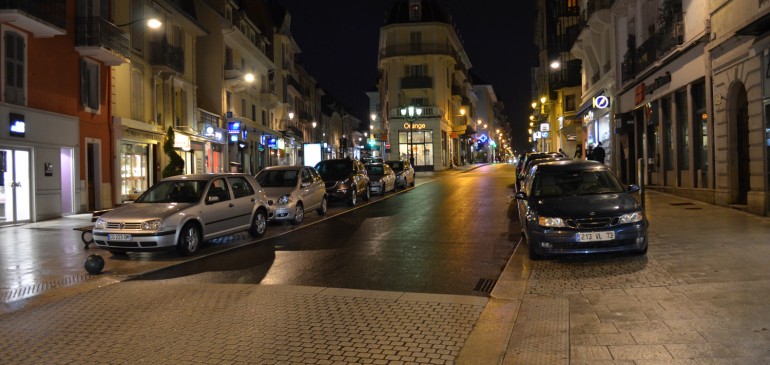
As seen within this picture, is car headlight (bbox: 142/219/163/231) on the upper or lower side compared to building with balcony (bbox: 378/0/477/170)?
lower

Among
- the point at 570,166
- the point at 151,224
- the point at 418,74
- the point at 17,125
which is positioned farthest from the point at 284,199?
the point at 418,74

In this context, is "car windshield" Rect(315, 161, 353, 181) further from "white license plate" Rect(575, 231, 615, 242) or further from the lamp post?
the lamp post

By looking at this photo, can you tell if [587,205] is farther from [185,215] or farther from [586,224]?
[185,215]

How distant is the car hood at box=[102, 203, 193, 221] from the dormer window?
1949 inches

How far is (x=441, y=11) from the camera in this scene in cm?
5919

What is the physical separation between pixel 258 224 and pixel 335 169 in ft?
29.9

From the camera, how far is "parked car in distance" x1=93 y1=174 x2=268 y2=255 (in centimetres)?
1000

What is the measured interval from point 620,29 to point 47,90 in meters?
22.5

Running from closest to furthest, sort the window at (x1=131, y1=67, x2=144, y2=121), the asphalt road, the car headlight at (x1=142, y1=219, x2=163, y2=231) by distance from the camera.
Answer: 1. the asphalt road
2. the car headlight at (x1=142, y1=219, x2=163, y2=231)
3. the window at (x1=131, y1=67, x2=144, y2=121)

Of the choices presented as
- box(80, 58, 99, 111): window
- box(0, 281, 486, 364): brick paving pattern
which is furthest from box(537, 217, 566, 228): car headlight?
box(80, 58, 99, 111): window

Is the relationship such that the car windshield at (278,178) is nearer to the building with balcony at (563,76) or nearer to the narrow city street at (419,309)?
the narrow city street at (419,309)

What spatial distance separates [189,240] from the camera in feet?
34.7

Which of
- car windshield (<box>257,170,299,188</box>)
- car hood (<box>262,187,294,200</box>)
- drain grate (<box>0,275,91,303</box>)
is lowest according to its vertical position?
drain grate (<box>0,275,91,303</box>)

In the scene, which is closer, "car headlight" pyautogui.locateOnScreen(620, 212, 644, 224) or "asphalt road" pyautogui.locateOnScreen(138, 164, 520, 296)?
"asphalt road" pyautogui.locateOnScreen(138, 164, 520, 296)
